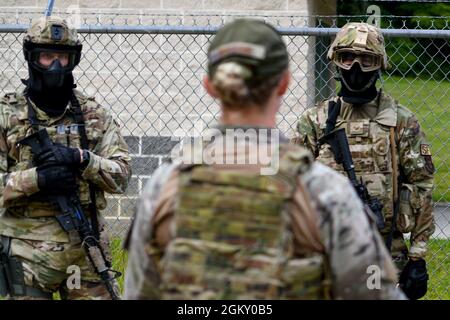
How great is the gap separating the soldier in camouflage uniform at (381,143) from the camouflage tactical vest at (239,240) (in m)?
2.44

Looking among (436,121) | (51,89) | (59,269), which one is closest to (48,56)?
(51,89)

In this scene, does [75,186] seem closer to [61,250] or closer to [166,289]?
[61,250]

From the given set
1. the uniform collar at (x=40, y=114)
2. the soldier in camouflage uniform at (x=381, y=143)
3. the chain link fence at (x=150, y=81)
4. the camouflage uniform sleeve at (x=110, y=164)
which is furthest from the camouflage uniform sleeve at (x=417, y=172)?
the chain link fence at (x=150, y=81)

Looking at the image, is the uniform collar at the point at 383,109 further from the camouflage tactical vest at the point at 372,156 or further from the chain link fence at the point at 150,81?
the chain link fence at the point at 150,81

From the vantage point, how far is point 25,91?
14.9 ft

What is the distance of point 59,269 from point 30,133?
657 mm

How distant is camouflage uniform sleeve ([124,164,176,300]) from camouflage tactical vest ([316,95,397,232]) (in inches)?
93.8

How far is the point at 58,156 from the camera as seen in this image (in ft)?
14.4

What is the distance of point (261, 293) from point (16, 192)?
2280 millimetres

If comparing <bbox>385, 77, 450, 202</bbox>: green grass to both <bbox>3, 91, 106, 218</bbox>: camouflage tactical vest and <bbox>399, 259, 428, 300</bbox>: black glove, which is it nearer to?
<bbox>399, 259, 428, 300</bbox>: black glove

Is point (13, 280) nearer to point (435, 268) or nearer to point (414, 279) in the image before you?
point (414, 279)

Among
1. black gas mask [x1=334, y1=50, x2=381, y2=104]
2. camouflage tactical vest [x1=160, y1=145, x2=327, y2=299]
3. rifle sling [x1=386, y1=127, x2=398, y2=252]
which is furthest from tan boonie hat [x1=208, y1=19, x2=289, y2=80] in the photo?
rifle sling [x1=386, y1=127, x2=398, y2=252]

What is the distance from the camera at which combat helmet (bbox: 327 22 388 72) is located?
468cm
